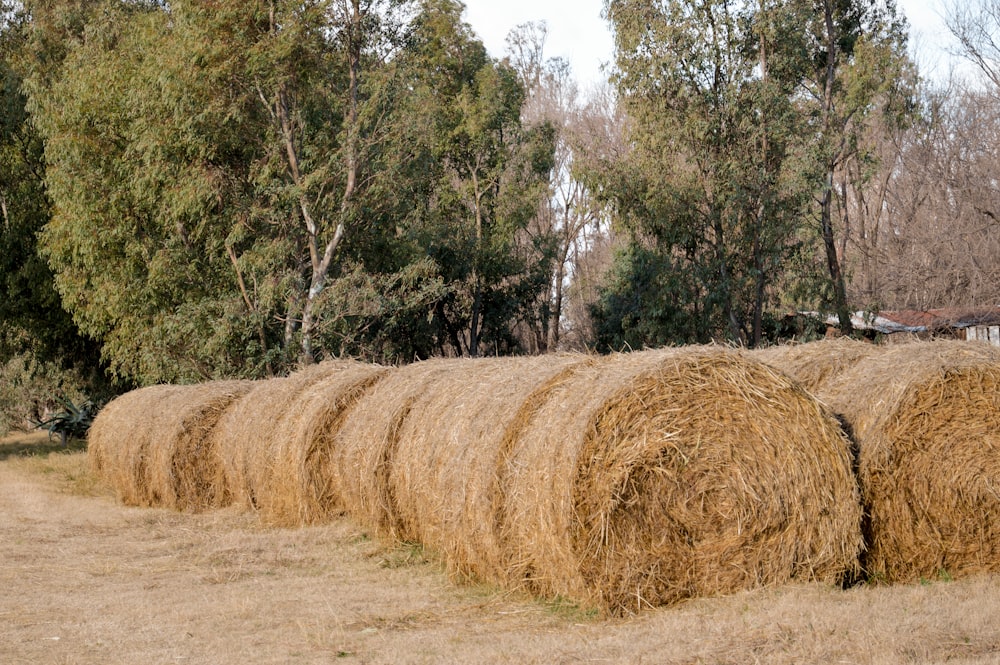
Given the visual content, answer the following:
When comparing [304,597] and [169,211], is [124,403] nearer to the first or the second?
[169,211]

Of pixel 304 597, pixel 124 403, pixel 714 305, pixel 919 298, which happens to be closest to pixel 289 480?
pixel 304 597

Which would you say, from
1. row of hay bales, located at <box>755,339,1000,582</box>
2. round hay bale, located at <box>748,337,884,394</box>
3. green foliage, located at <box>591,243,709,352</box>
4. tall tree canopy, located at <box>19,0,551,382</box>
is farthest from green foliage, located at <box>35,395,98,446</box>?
row of hay bales, located at <box>755,339,1000,582</box>

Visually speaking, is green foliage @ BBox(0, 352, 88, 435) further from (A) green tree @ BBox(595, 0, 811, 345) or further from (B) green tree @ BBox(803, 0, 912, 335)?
(B) green tree @ BBox(803, 0, 912, 335)

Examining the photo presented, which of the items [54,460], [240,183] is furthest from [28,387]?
[240,183]

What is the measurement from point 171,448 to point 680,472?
989 centimetres

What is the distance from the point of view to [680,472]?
795 cm

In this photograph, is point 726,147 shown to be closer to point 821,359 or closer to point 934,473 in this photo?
point 821,359

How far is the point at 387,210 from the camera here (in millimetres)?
26297

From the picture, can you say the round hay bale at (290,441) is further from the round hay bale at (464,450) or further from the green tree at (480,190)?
Answer: the green tree at (480,190)

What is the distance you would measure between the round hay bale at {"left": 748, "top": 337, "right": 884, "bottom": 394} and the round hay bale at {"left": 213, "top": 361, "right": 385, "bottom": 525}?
5.20m

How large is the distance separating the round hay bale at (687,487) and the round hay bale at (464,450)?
707 millimetres

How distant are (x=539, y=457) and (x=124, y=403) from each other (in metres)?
13.1

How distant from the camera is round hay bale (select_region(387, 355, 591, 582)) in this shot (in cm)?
888

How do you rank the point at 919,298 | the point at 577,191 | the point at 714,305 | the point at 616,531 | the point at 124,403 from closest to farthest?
the point at 616,531 < the point at 124,403 < the point at 714,305 < the point at 919,298 < the point at 577,191
